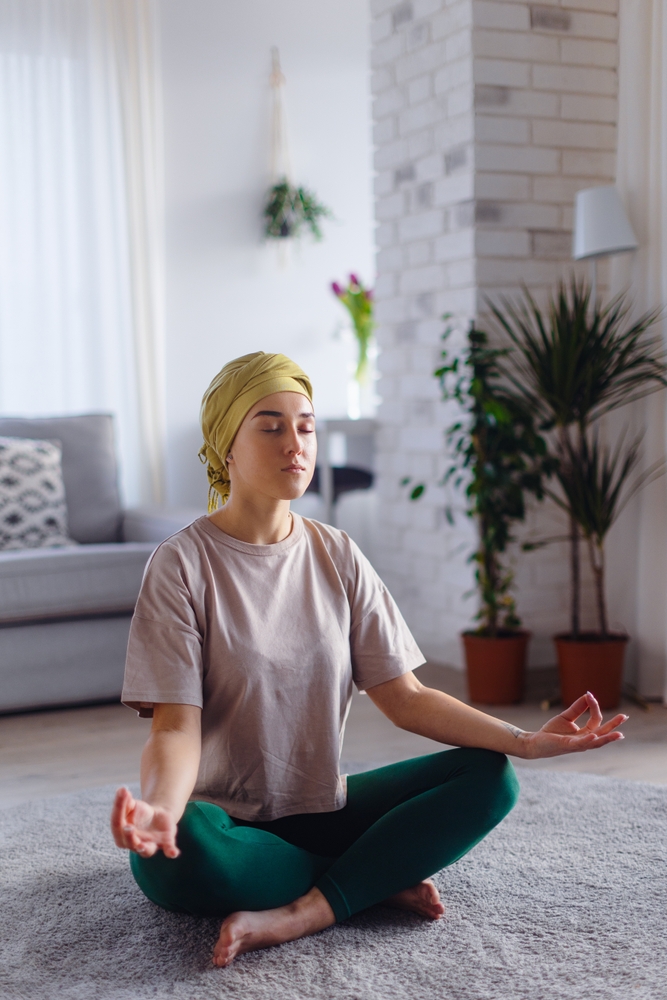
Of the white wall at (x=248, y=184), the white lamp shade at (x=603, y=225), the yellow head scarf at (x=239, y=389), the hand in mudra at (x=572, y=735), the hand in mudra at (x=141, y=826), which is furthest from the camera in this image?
the white wall at (x=248, y=184)

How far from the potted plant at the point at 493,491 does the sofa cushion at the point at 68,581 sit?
1.02m

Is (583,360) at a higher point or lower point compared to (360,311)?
lower

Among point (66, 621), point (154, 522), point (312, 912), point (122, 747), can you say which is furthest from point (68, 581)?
point (312, 912)

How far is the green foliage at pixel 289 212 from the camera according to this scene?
16.2ft

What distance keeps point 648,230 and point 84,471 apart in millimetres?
2048

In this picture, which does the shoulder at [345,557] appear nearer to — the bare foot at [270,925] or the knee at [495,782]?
the knee at [495,782]

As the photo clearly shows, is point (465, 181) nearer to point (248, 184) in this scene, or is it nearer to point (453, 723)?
point (248, 184)

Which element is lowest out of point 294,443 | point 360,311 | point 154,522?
point 154,522

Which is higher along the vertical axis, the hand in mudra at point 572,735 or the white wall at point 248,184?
the white wall at point 248,184

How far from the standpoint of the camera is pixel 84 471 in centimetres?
374

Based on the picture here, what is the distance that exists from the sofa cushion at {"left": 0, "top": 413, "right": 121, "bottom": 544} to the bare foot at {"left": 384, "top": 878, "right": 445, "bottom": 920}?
228 centimetres

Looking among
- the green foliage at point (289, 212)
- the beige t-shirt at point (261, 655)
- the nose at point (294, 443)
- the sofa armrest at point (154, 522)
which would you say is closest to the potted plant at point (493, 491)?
the sofa armrest at point (154, 522)

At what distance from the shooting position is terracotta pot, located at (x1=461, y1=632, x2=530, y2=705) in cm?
310

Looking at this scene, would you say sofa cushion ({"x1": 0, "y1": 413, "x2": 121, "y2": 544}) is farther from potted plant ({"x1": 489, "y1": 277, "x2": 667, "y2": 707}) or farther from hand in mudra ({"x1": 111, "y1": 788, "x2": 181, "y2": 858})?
hand in mudra ({"x1": 111, "y1": 788, "x2": 181, "y2": 858})
